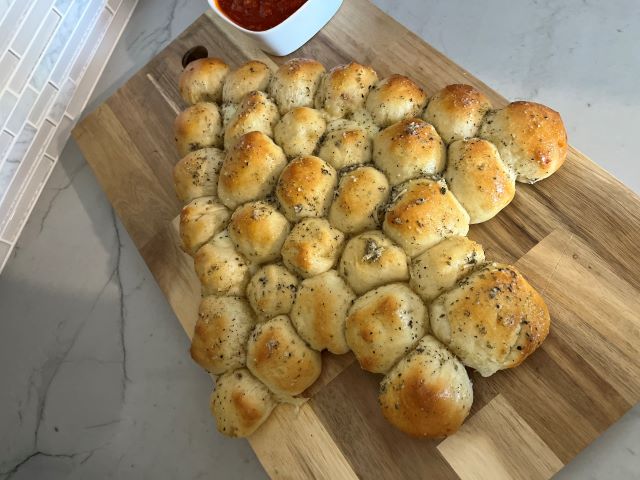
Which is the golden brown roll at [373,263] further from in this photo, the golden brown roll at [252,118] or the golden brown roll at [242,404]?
the golden brown roll at [252,118]

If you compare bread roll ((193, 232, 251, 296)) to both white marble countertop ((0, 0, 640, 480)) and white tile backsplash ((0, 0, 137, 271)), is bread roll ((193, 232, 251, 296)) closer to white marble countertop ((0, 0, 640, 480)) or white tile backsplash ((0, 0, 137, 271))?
white marble countertop ((0, 0, 640, 480))

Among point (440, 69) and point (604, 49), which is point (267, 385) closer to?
point (440, 69)

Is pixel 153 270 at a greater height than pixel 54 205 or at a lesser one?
lesser

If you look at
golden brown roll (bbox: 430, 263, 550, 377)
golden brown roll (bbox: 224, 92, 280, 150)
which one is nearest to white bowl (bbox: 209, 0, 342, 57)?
golden brown roll (bbox: 224, 92, 280, 150)

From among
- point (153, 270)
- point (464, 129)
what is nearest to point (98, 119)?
point (153, 270)

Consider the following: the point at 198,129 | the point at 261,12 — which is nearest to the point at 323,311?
the point at 198,129
